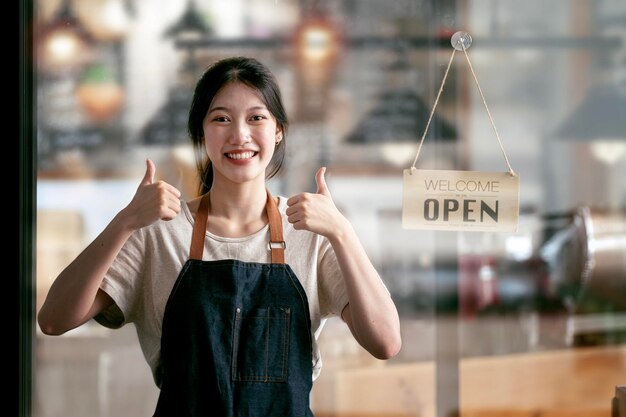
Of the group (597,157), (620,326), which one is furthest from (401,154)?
(620,326)

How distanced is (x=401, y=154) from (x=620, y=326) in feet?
3.25

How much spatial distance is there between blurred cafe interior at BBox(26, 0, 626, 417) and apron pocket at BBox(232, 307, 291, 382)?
4.30 ft

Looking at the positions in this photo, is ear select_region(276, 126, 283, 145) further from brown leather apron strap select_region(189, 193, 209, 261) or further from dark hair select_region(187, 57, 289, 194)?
brown leather apron strap select_region(189, 193, 209, 261)

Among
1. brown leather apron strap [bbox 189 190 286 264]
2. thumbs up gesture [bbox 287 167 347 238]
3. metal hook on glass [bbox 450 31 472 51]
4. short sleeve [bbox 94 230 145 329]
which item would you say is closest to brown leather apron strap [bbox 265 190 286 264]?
brown leather apron strap [bbox 189 190 286 264]

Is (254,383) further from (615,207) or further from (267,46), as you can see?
(615,207)

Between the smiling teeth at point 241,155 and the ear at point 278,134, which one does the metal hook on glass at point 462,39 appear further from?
the smiling teeth at point 241,155

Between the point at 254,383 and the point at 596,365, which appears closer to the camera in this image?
the point at 254,383

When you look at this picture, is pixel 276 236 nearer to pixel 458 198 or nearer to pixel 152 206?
pixel 152 206

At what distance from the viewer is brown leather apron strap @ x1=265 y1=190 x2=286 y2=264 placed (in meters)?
1.70

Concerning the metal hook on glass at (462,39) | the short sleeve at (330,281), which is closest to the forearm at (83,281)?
the short sleeve at (330,281)

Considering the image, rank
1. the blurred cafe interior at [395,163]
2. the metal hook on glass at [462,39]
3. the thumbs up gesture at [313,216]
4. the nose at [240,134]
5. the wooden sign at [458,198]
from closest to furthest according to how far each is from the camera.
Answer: the thumbs up gesture at [313,216], the nose at [240,134], the wooden sign at [458,198], the metal hook on glass at [462,39], the blurred cafe interior at [395,163]

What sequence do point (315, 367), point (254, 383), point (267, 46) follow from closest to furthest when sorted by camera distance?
point (254, 383)
point (315, 367)
point (267, 46)

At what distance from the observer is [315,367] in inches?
69.3

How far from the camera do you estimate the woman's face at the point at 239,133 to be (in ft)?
5.58
